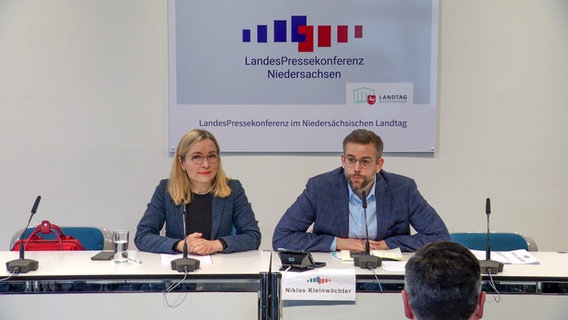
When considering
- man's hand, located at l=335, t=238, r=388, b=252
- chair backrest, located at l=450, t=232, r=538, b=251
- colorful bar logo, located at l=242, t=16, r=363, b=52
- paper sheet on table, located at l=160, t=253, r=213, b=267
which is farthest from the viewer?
colorful bar logo, located at l=242, t=16, r=363, b=52

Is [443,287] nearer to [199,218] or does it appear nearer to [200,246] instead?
[200,246]

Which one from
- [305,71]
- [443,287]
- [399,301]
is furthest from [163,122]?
[443,287]

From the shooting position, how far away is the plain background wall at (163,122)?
13.9 feet

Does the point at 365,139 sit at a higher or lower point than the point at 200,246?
higher

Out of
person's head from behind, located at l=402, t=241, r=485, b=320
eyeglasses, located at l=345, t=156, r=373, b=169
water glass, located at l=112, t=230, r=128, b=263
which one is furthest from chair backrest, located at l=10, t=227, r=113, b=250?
person's head from behind, located at l=402, t=241, r=485, b=320

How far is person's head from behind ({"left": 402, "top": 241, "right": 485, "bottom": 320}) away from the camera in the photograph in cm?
142

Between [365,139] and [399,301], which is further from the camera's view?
[365,139]

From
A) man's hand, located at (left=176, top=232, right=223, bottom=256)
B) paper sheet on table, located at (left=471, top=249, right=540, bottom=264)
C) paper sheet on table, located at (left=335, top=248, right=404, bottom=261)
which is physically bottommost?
paper sheet on table, located at (left=471, top=249, right=540, bottom=264)

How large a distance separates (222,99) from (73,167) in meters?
1.13

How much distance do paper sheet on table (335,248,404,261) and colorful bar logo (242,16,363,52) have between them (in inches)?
68.1

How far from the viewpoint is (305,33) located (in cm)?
419

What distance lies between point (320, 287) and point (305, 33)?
85.3 inches

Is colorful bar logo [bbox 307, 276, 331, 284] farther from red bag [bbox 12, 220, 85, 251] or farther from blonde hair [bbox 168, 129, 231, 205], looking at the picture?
red bag [bbox 12, 220, 85, 251]

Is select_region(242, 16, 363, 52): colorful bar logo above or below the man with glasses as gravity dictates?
above
